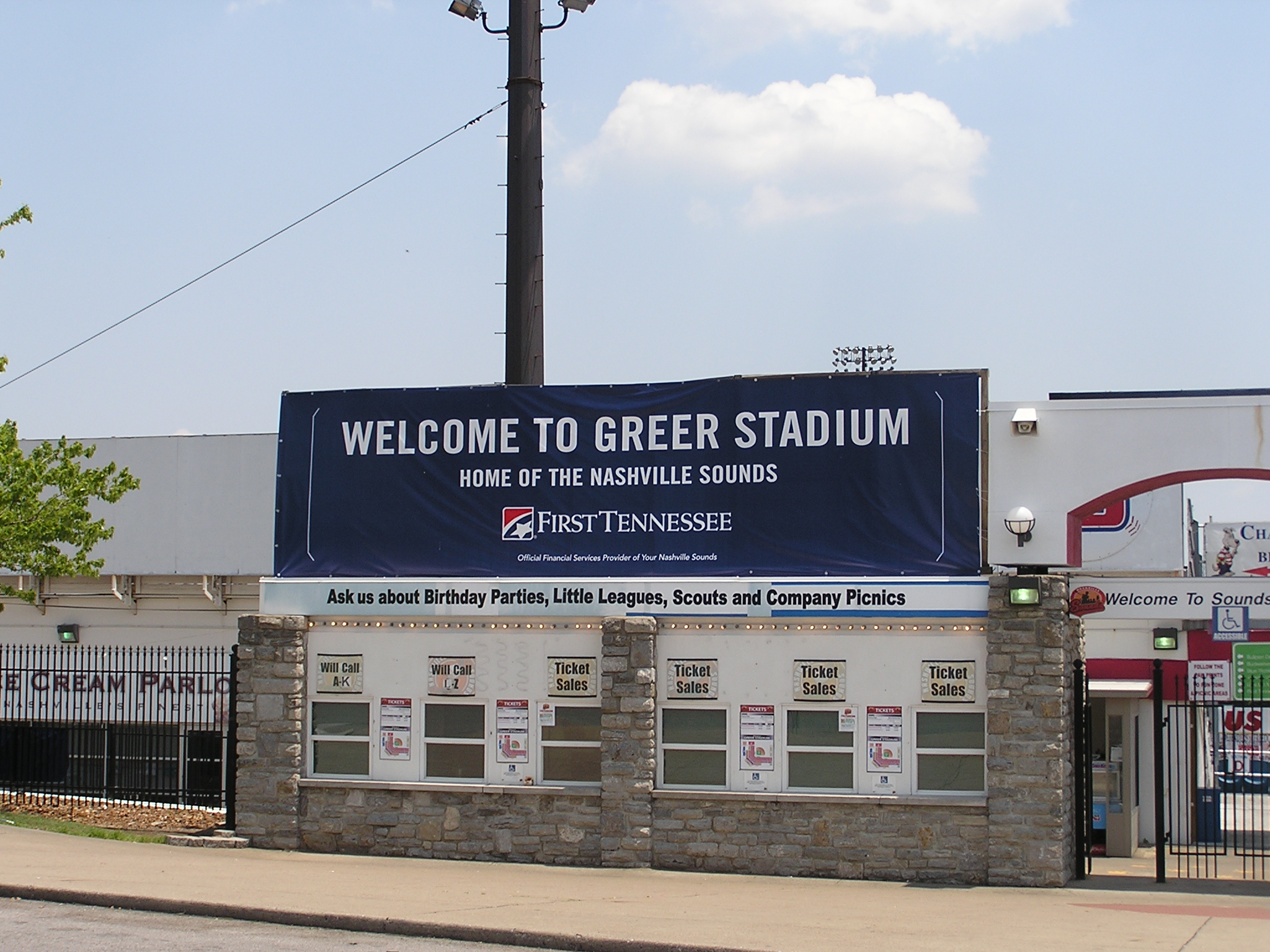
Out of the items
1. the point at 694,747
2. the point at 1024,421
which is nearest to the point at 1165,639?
the point at 1024,421

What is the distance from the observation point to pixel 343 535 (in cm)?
1609

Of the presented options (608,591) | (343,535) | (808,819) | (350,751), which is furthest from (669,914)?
(343,535)

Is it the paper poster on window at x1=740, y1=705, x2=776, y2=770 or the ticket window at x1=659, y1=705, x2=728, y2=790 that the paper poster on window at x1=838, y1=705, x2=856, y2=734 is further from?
the ticket window at x1=659, y1=705, x2=728, y2=790

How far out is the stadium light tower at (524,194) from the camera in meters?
18.1

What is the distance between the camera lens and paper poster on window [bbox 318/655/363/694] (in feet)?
51.2

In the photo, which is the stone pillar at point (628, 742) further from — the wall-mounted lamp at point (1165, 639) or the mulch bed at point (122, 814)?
the wall-mounted lamp at point (1165, 639)

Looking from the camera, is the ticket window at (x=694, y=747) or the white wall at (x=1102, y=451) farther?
the ticket window at (x=694, y=747)

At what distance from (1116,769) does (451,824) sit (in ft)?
36.4

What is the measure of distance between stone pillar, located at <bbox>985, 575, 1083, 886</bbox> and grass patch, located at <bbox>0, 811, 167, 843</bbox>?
30.9 ft

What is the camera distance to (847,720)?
14.2m

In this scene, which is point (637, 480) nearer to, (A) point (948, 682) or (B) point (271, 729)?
(A) point (948, 682)

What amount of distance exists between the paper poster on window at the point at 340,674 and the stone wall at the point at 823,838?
12.1 feet

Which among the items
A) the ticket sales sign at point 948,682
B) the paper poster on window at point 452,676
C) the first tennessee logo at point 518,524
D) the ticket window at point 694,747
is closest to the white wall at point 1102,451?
the ticket sales sign at point 948,682

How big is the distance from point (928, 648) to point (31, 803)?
12.5 m
